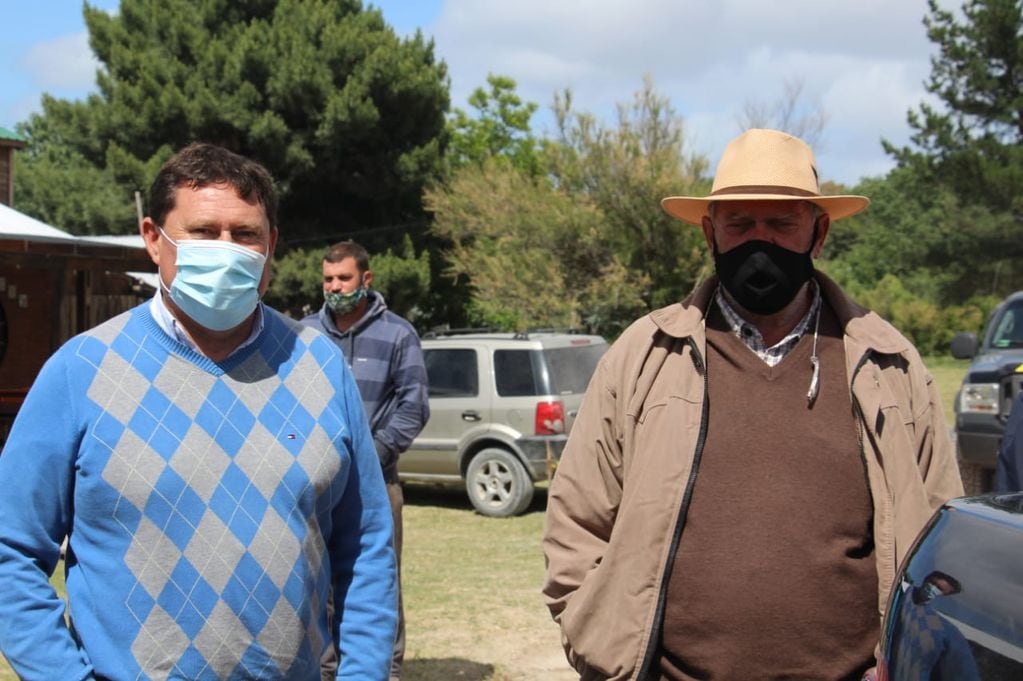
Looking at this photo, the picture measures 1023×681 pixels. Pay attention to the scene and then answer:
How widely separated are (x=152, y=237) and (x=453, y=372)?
33.4ft

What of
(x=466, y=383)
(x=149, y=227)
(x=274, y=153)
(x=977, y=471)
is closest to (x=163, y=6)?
(x=274, y=153)

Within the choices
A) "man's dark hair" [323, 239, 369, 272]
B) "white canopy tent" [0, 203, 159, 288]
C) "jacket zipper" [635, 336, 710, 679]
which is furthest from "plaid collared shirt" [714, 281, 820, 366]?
"white canopy tent" [0, 203, 159, 288]

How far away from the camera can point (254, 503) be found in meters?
2.39

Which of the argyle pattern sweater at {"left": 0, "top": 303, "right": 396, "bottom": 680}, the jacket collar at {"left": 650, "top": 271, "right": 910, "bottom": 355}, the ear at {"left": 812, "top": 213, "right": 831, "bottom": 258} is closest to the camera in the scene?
the argyle pattern sweater at {"left": 0, "top": 303, "right": 396, "bottom": 680}

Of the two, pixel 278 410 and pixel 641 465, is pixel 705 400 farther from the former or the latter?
pixel 278 410

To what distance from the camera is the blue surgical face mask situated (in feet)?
8.02

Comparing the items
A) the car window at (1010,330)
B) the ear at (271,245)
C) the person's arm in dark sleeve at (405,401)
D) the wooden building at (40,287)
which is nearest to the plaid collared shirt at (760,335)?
the ear at (271,245)

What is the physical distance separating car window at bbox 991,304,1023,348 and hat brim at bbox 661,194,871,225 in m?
9.07

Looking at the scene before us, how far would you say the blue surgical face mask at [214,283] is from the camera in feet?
8.02

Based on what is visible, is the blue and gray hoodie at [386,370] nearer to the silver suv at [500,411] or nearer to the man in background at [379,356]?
the man in background at [379,356]

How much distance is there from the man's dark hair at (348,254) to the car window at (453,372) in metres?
6.56

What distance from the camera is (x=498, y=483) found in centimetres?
1238

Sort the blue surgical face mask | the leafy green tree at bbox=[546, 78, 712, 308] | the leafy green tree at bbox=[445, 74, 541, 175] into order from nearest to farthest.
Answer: the blue surgical face mask, the leafy green tree at bbox=[546, 78, 712, 308], the leafy green tree at bbox=[445, 74, 541, 175]

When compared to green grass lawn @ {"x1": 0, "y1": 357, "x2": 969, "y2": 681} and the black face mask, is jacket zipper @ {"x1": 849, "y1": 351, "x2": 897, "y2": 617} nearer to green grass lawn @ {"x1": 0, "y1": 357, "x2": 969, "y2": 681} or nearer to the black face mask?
the black face mask
